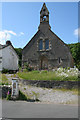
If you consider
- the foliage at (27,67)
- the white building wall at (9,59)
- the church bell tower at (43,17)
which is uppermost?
the church bell tower at (43,17)

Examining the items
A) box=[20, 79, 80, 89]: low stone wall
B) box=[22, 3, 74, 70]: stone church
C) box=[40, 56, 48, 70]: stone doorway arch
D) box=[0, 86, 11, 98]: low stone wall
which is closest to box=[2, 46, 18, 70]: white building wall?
box=[22, 3, 74, 70]: stone church

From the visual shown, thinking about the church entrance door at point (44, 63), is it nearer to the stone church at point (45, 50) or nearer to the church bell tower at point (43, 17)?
the stone church at point (45, 50)

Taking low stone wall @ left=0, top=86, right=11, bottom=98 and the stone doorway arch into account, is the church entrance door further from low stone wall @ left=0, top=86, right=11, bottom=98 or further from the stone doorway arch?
low stone wall @ left=0, top=86, right=11, bottom=98

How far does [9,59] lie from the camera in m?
28.5

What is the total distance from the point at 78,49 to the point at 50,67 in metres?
22.6

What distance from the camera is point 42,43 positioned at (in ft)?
75.7

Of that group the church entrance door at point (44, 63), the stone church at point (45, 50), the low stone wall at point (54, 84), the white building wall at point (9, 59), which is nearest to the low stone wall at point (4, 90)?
the low stone wall at point (54, 84)

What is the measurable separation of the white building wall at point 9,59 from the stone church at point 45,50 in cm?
589

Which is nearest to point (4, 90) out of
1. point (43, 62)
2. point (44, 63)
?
point (44, 63)

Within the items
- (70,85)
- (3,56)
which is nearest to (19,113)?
(70,85)

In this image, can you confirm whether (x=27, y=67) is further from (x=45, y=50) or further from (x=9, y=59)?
(x=9, y=59)

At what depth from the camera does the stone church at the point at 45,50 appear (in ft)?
69.7

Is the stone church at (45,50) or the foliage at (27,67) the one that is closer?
the stone church at (45,50)

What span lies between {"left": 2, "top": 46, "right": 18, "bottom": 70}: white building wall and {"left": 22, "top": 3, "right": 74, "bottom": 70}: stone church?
5.89 meters
